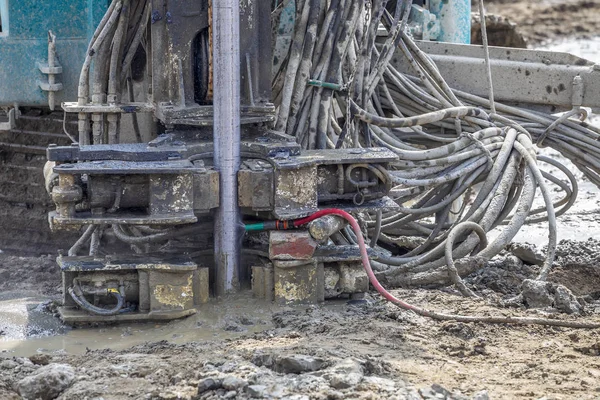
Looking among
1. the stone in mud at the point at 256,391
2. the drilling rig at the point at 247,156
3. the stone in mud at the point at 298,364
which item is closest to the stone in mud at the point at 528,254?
the drilling rig at the point at 247,156

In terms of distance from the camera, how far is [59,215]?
607 cm

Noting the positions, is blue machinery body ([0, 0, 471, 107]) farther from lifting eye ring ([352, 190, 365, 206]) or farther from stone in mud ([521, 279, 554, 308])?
stone in mud ([521, 279, 554, 308])

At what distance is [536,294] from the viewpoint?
20.9 feet

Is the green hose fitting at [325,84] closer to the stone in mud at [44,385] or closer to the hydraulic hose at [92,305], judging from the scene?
the hydraulic hose at [92,305]

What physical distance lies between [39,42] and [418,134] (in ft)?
9.05

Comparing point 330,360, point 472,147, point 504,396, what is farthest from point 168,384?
point 472,147

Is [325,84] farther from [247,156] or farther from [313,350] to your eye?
[313,350]

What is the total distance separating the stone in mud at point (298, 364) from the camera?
5.00 meters

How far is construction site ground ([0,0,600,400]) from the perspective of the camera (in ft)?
15.9

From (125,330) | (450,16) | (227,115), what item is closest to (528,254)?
(227,115)

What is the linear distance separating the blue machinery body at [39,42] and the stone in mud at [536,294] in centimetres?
256

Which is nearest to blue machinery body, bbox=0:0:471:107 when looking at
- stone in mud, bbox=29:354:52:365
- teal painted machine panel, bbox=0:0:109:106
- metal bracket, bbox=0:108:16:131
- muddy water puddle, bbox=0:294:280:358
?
teal painted machine panel, bbox=0:0:109:106

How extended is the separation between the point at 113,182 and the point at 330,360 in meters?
1.72

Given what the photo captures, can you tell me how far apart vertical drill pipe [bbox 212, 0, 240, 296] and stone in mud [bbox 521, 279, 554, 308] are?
1.68 m
